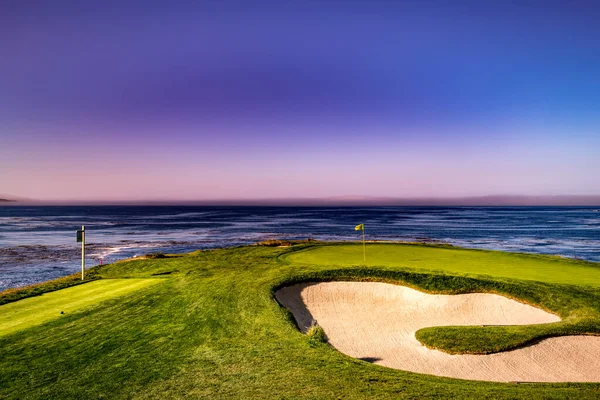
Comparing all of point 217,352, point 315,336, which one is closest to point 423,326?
point 315,336

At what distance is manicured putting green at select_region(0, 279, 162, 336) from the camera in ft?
34.4

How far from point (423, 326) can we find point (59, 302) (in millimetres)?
13623

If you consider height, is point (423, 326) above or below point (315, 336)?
below

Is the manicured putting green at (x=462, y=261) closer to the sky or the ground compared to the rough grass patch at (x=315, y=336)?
closer to the sky

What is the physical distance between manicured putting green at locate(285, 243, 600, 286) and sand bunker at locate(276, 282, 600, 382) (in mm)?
3179

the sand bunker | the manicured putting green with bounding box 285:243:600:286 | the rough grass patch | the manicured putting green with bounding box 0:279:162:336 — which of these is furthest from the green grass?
the manicured putting green with bounding box 285:243:600:286

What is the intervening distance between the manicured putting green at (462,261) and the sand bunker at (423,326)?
125 inches

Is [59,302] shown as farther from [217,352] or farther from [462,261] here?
[462,261]

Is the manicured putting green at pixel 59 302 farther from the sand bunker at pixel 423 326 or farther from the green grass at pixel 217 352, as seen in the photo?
the sand bunker at pixel 423 326

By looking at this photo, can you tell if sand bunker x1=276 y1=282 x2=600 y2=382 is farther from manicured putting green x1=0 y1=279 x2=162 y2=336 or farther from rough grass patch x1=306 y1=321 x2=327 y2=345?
manicured putting green x1=0 y1=279 x2=162 y2=336

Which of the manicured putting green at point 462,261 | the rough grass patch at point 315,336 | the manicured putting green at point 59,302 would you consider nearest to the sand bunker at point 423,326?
the rough grass patch at point 315,336

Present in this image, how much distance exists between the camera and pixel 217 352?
353 inches

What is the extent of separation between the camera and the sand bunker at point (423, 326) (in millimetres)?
9344

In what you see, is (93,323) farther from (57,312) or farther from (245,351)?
(245,351)
